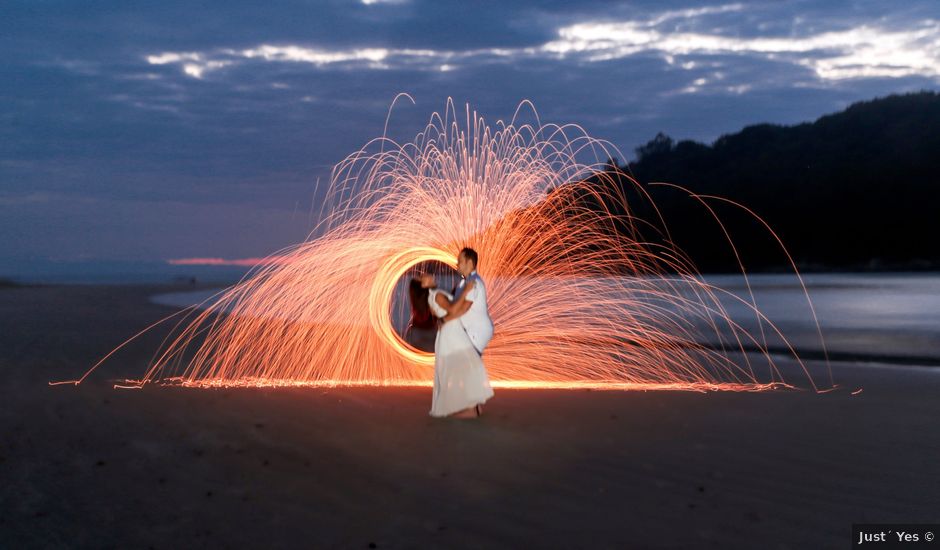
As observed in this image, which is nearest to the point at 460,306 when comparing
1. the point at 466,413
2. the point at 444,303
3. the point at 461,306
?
the point at 461,306

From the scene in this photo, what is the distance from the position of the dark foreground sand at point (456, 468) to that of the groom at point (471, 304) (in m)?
Answer: 0.84

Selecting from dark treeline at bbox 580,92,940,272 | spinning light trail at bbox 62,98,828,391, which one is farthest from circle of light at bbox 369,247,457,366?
dark treeline at bbox 580,92,940,272

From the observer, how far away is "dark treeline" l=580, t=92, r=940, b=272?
93.1m

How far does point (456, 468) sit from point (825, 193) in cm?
10378

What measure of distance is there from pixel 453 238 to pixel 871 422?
497 centimetres

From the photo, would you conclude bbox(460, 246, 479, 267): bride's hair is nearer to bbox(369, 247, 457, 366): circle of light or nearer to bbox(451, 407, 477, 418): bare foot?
bbox(451, 407, 477, 418): bare foot

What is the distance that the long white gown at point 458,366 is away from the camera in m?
8.10

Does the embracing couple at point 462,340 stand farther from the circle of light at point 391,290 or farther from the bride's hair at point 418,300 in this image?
the circle of light at point 391,290

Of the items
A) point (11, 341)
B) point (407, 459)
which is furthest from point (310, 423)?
→ point (11, 341)

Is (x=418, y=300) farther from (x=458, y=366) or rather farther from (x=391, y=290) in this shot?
(x=458, y=366)

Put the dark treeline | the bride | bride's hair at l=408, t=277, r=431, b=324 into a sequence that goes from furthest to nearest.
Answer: the dark treeline < bride's hair at l=408, t=277, r=431, b=324 < the bride

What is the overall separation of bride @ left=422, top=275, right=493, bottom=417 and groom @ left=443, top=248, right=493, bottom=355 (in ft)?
0.18

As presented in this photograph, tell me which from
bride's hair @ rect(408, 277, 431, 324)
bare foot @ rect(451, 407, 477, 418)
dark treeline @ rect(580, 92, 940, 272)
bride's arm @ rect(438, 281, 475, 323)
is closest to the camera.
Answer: bride's arm @ rect(438, 281, 475, 323)

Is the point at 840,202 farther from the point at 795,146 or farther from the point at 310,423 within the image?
the point at 310,423
